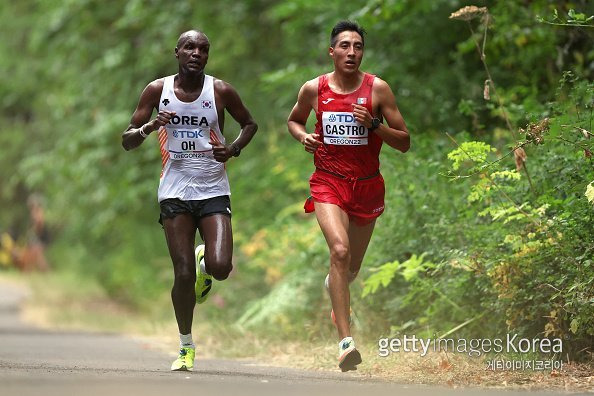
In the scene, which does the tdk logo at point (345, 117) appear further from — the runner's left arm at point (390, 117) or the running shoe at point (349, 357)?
the running shoe at point (349, 357)

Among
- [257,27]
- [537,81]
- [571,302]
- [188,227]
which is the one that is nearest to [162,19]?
[257,27]

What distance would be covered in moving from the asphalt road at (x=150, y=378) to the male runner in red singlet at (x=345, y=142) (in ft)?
2.11

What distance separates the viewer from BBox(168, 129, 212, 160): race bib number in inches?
377

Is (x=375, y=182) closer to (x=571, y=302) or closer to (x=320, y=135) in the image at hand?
(x=320, y=135)

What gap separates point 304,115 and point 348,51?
655 mm

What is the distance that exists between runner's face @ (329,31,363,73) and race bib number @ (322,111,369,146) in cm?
32

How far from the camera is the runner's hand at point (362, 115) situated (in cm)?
920

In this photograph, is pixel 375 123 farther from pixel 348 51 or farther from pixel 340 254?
pixel 340 254

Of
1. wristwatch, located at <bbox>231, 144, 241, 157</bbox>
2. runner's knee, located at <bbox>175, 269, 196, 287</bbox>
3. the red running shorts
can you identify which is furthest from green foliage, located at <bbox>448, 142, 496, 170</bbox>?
runner's knee, located at <bbox>175, 269, 196, 287</bbox>

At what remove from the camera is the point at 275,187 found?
1653 cm

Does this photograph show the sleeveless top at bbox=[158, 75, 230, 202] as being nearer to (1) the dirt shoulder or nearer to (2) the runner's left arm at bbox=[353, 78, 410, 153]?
(2) the runner's left arm at bbox=[353, 78, 410, 153]

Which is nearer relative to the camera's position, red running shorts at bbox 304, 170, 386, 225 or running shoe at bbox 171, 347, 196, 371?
red running shorts at bbox 304, 170, 386, 225

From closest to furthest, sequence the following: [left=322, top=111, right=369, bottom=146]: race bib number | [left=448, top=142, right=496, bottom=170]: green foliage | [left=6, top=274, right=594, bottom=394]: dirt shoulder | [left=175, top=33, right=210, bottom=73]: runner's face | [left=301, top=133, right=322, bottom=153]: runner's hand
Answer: [left=6, top=274, right=594, bottom=394]: dirt shoulder < [left=301, top=133, right=322, bottom=153]: runner's hand < [left=322, top=111, right=369, bottom=146]: race bib number < [left=175, top=33, right=210, bottom=73]: runner's face < [left=448, top=142, right=496, bottom=170]: green foliage

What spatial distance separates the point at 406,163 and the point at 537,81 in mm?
2645
